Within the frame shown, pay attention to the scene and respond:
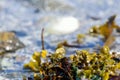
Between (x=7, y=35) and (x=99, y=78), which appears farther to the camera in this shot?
(x=7, y=35)

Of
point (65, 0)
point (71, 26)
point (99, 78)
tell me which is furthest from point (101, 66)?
point (65, 0)

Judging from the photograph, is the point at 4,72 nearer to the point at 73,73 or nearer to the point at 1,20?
the point at 73,73

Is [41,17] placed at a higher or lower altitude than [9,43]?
higher

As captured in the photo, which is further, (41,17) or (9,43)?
(41,17)
